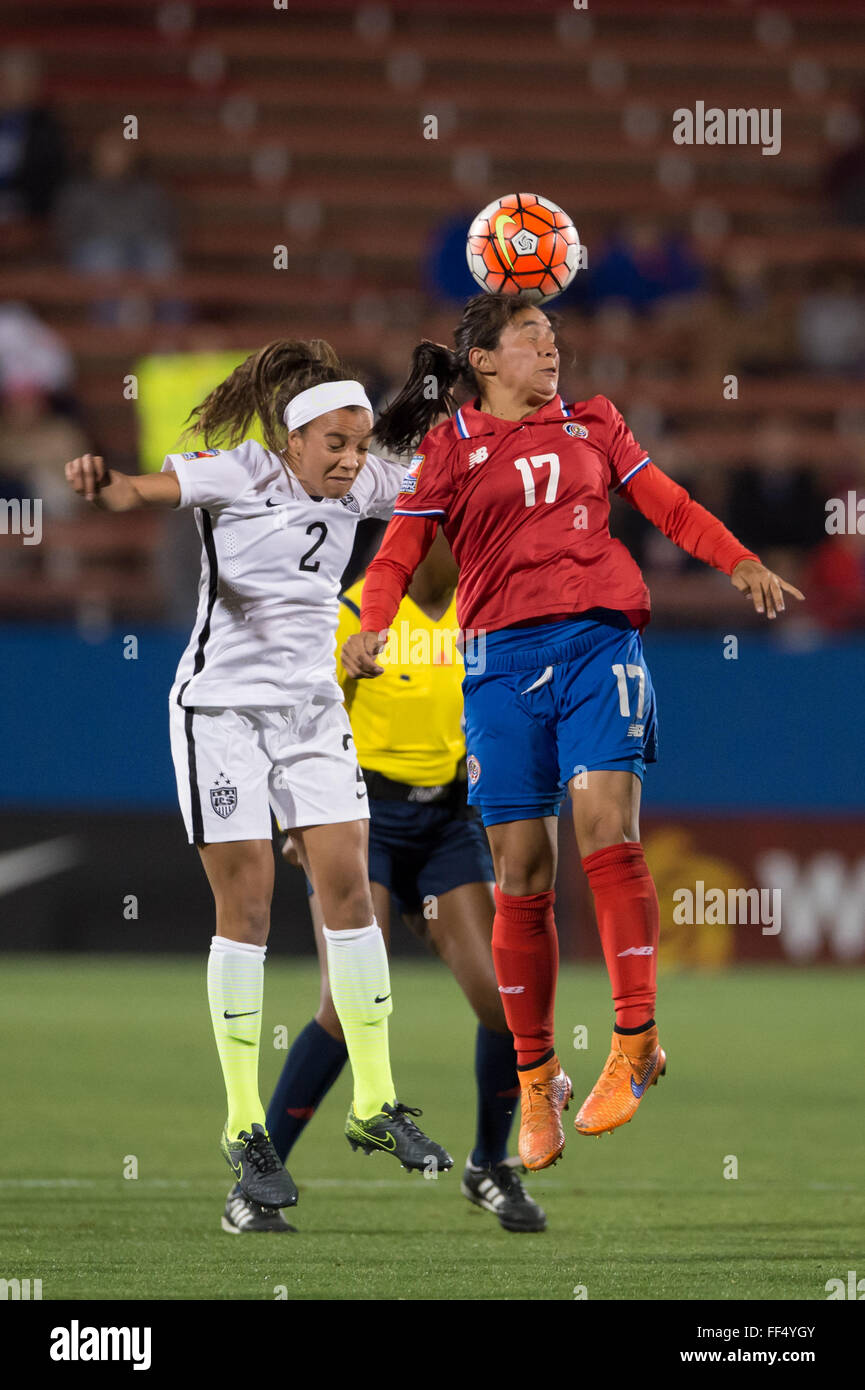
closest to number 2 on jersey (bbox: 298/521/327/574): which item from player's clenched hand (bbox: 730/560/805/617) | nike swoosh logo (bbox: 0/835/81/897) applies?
player's clenched hand (bbox: 730/560/805/617)

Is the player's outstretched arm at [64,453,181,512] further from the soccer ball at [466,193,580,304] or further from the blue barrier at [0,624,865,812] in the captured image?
the blue barrier at [0,624,865,812]

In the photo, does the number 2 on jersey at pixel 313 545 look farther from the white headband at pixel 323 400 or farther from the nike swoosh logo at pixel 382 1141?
the nike swoosh logo at pixel 382 1141

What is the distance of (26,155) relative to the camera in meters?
15.5

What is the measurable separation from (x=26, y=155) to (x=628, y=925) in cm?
1164

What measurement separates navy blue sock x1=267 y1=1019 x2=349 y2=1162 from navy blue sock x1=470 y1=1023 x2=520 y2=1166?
423 mm

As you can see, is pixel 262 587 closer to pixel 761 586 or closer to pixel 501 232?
pixel 501 232

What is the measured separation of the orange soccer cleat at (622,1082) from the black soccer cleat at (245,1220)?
1243mm

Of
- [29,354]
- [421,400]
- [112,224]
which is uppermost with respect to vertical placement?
[112,224]

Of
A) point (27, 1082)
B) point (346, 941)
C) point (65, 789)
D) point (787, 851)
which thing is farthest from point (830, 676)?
point (346, 941)

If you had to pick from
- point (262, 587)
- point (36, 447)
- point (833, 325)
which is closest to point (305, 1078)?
point (262, 587)

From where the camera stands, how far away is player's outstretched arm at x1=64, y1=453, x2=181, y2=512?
16.7 feet

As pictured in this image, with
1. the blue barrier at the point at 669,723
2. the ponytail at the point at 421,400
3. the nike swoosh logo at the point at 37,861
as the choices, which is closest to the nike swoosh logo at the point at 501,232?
the ponytail at the point at 421,400

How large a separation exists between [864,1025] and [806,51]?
976 centimetres

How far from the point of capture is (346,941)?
5805 mm
